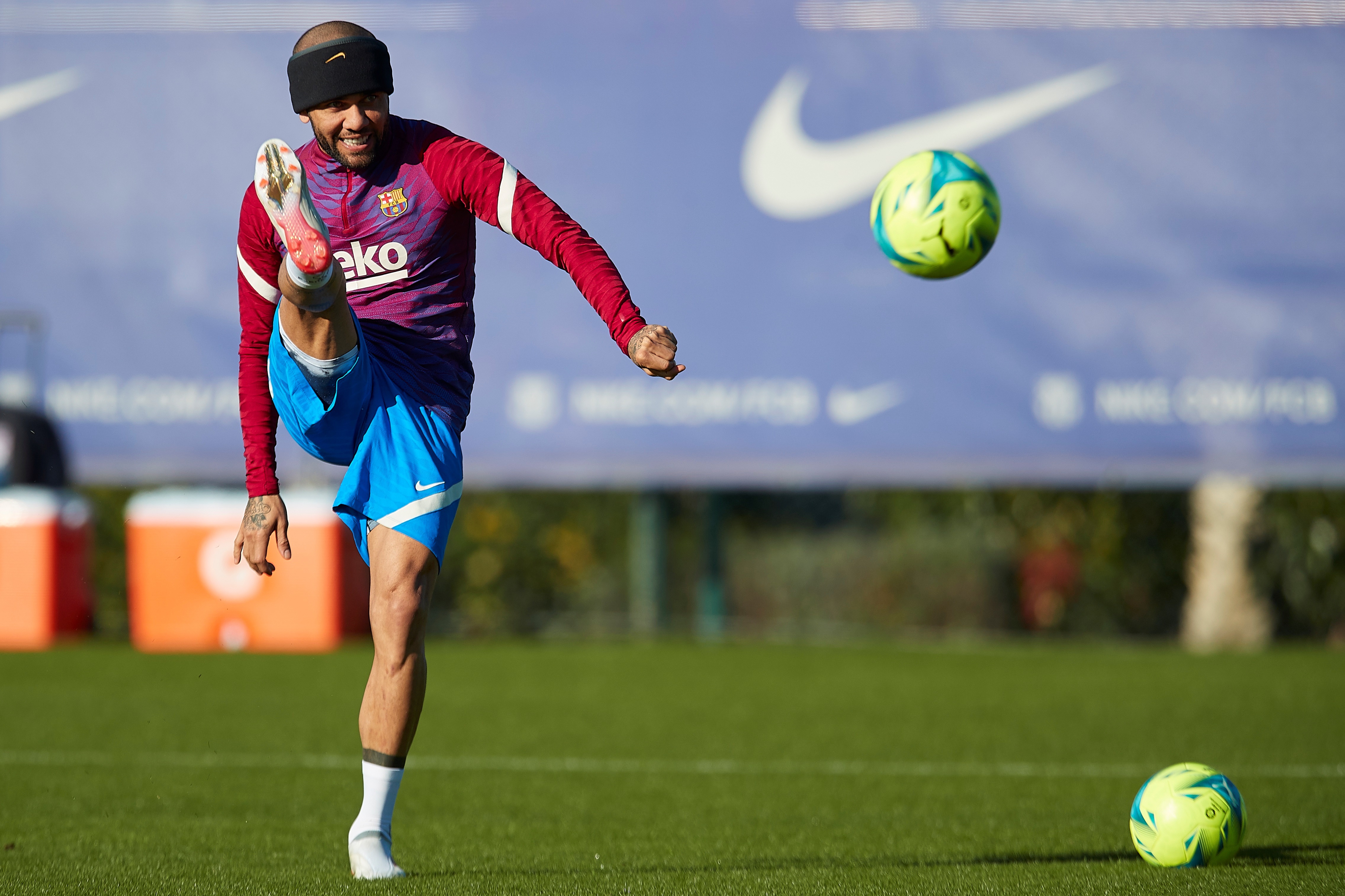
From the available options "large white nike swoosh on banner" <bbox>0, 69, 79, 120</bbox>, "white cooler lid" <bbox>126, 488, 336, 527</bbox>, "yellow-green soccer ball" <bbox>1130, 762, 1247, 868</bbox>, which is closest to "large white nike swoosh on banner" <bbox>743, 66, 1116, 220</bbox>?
"white cooler lid" <bbox>126, 488, 336, 527</bbox>

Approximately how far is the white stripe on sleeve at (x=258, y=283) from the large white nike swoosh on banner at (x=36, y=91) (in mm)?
8497

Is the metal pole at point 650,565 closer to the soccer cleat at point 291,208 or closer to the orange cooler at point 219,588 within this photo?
the orange cooler at point 219,588

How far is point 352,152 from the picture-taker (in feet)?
12.5

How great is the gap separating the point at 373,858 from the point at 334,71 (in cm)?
186

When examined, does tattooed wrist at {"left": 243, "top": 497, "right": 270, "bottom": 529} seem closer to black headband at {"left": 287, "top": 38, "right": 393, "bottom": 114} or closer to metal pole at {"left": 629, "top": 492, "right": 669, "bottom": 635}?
black headband at {"left": 287, "top": 38, "right": 393, "bottom": 114}

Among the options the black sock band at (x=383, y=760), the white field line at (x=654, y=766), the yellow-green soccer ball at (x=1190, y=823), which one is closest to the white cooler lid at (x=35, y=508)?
the white field line at (x=654, y=766)

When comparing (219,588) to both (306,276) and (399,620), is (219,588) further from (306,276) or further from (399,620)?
(306,276)

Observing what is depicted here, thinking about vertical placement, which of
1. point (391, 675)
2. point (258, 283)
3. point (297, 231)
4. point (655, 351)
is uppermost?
point (297, 231)

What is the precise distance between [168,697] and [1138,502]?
7985mm

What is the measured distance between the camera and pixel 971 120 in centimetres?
1081

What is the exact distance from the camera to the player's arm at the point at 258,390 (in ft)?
12.5

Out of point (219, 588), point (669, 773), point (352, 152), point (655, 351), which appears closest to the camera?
point (655, 351)

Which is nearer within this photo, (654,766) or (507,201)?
(507,201)

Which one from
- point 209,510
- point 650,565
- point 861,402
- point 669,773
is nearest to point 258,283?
point 669,773
